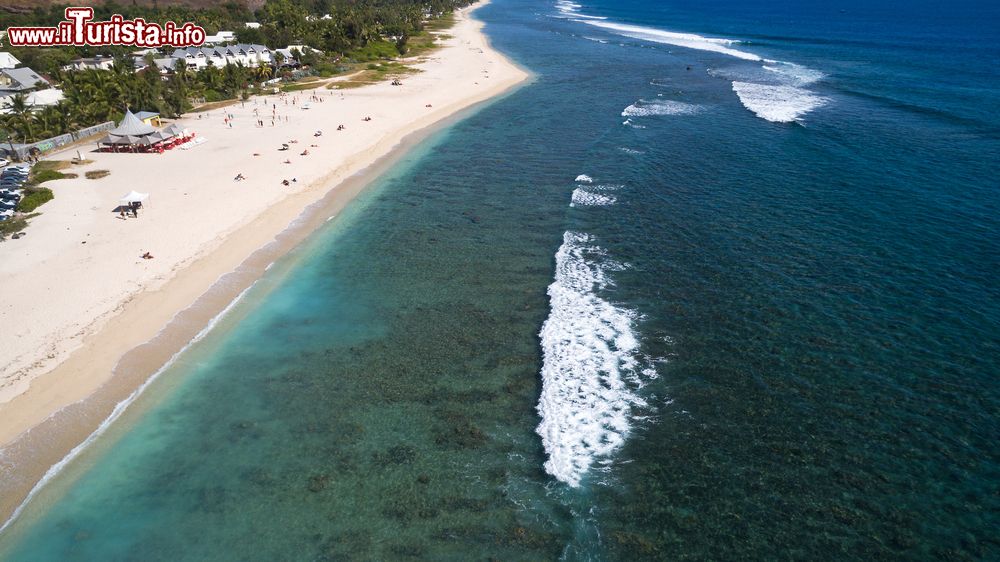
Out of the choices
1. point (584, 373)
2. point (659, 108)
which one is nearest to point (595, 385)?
point (584, 373)

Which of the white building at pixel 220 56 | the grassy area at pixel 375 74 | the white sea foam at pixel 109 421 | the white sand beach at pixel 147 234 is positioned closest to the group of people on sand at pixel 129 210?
the white sand beach at pixel 147 234

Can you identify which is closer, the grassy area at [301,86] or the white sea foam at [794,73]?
the grassy area at [301,86]

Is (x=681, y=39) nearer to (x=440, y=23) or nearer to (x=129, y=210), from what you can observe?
(x=440, y=23)

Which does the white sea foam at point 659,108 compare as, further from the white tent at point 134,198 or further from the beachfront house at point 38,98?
the beachfront house at point 38,98

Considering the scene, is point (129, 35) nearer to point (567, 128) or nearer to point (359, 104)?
point (359, 104)

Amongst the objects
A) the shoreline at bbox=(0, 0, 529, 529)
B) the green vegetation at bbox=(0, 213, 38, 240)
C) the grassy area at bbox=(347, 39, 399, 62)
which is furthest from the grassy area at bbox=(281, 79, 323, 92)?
the green vegetation at bbox=(0, 213, 38, 240)

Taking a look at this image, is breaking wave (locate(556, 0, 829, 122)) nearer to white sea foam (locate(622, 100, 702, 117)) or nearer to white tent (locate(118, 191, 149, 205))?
white sea foam (locate(622, 100, 702, 117))
